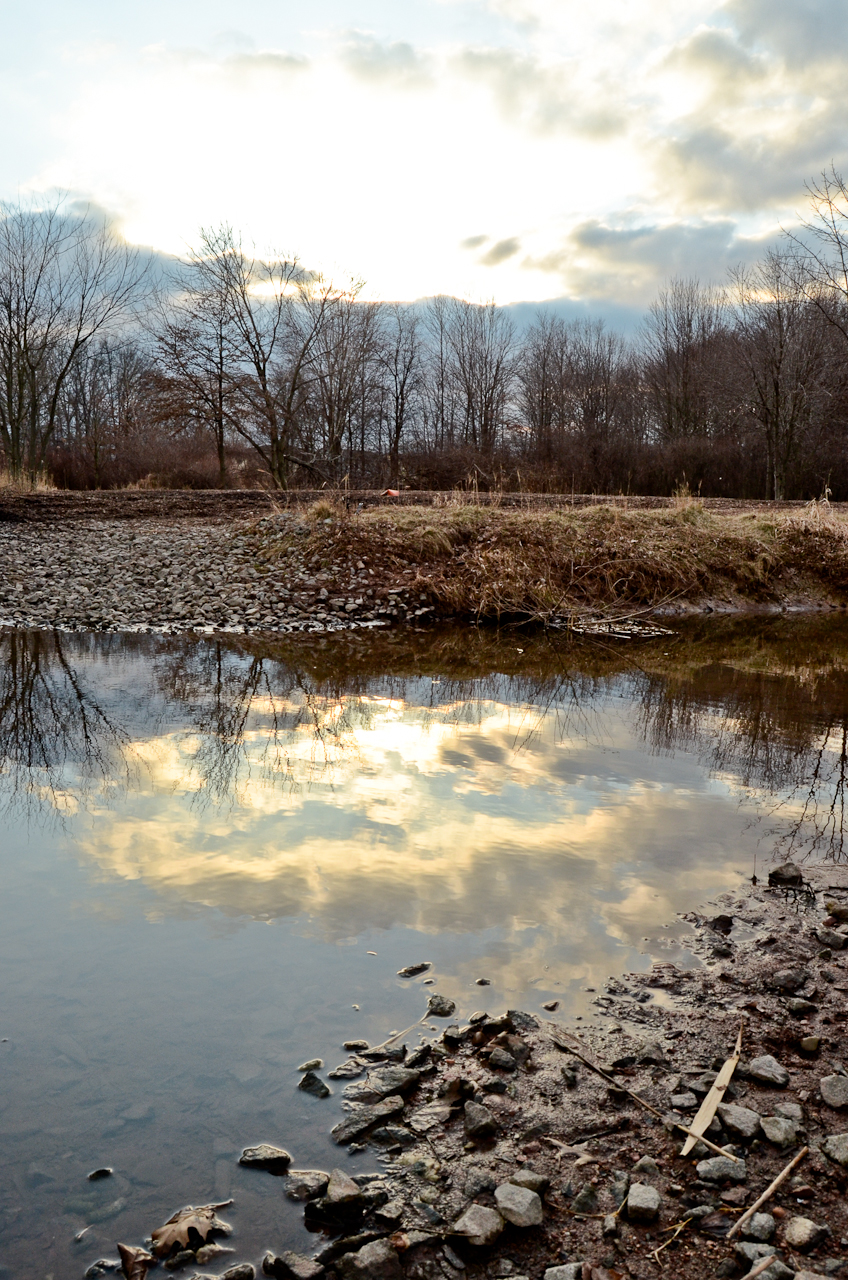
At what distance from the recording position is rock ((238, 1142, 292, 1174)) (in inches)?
85.2

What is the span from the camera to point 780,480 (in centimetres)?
3275

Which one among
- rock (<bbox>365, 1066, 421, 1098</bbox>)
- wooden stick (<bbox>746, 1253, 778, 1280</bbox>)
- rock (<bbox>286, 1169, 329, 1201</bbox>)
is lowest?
rock (<bbox>286, 1169, 329, 1201</bbox>)

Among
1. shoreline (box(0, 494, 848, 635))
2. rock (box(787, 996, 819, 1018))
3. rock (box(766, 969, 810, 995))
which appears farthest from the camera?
shoreline (box(0, 494, 848, 635))

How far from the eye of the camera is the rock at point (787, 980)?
9.70 feet

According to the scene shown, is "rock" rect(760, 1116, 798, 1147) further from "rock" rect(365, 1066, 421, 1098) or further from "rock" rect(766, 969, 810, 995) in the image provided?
"rock" rect(365, 1066, 421, 1098)

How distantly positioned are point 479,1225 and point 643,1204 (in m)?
0.41

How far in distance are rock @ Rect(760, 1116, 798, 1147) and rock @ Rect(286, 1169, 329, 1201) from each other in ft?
4.01

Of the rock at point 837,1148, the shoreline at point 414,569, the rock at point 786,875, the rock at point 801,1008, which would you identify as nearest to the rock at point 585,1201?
the rock at point 837,1148

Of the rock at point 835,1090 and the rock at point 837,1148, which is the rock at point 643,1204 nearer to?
the rock at point 837,1148

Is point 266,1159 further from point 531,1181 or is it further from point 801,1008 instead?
point 801,1008

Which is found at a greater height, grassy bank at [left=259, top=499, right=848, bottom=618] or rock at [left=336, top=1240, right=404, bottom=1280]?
grassy bank at [left=259, top=499, right=848, bottom=618]

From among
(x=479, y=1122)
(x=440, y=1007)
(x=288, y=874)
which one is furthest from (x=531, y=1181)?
(x=288, y=874)

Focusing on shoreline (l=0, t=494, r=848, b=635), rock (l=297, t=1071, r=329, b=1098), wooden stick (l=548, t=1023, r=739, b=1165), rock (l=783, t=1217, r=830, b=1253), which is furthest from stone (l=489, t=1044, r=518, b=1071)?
shoreline (l=0, t=494, r=848, b=635)

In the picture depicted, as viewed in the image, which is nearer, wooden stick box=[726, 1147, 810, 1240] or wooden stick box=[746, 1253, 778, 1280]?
wooden stick box=[746, 1253, 778, 1280]
